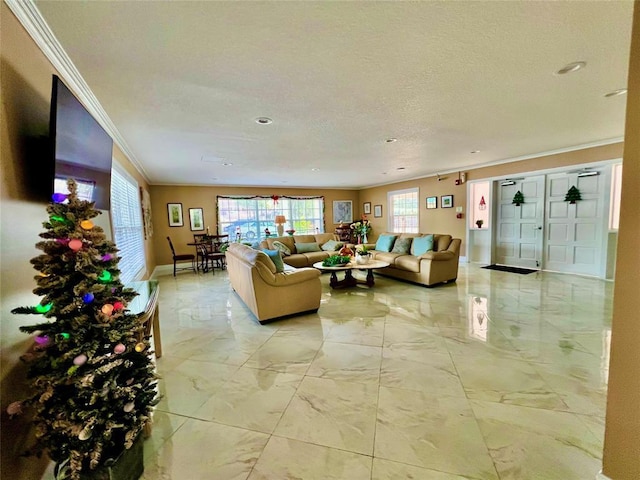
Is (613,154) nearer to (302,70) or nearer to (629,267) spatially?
(629,267)

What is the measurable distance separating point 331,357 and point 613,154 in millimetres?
5753

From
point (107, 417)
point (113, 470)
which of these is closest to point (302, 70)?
point (107, 417)

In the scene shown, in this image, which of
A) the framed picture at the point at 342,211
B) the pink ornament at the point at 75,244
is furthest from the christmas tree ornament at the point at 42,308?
the framed picture at the point at 342,211

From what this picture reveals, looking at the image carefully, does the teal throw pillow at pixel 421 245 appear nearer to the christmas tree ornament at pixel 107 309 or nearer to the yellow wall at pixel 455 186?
the yellow wall at pixel 455 186

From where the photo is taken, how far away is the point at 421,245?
520cm

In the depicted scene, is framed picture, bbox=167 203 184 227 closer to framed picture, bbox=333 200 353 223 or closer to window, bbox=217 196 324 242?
window, bbox=217 196 324 242

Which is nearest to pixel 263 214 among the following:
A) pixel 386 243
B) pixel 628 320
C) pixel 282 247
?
pixel 282 247

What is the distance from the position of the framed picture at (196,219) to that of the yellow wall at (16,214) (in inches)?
259

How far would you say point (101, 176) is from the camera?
2057 mm

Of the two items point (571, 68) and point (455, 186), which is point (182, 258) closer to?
point (455, 186)

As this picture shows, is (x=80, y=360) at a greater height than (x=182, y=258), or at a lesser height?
greater

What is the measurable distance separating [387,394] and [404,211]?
7.25 m

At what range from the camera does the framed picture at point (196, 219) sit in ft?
25.4

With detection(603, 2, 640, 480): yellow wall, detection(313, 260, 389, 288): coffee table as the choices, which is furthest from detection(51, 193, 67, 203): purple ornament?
detection(313, 260, 389, 288): coffee table
